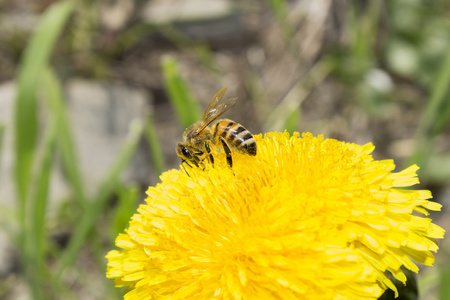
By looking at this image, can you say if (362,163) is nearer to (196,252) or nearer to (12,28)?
(196,252)

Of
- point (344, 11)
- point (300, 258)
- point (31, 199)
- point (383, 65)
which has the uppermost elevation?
point (344, 11)

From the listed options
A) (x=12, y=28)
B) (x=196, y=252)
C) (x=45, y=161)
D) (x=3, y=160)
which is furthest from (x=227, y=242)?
(x=12, y=28)

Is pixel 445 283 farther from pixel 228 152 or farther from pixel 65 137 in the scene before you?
pixel 65 137

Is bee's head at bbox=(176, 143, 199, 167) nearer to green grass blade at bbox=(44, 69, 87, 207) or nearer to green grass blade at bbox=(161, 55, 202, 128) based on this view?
green grass blade at bbox=(161, 55, 202, 128)

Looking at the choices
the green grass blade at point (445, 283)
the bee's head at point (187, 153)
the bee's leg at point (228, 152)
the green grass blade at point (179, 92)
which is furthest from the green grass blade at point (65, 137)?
the green grass blade at point (445, 283)

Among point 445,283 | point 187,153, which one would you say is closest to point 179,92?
point 187,153

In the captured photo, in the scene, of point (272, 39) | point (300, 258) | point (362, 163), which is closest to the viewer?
point (300, 258)
